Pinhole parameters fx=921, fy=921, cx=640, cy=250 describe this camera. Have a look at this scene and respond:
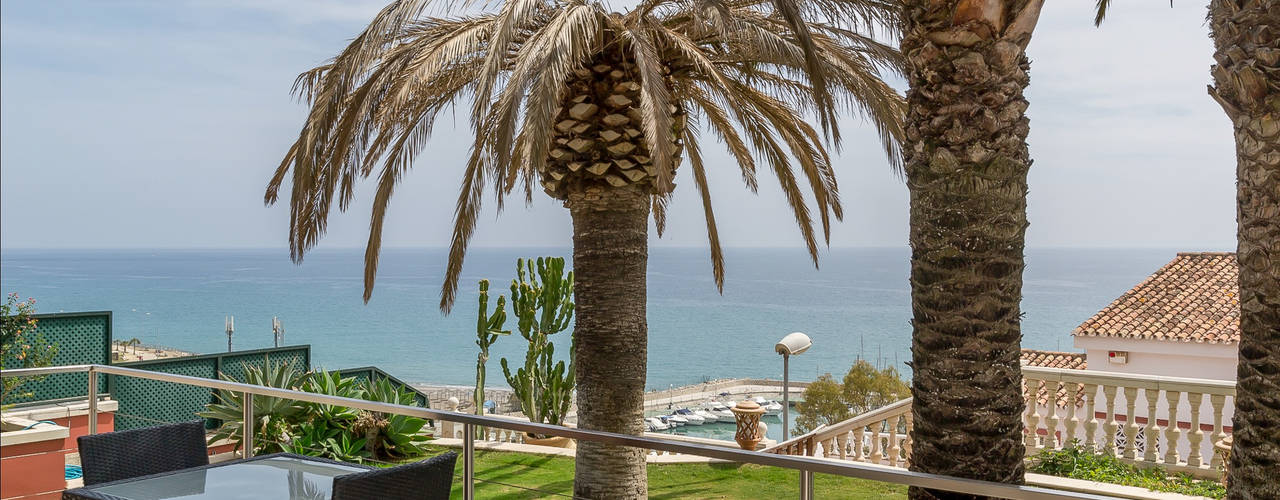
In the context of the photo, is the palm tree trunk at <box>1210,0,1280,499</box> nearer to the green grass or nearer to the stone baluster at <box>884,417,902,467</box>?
the green grass

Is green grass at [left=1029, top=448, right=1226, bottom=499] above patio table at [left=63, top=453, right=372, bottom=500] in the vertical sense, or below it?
below

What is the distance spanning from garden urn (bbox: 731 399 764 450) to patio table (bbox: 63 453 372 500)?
23.5 feet

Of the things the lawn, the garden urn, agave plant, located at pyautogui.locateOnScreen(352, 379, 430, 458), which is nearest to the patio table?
the lawn

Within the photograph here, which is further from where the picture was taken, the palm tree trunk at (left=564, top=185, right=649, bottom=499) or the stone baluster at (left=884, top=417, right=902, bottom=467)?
the stone baluster at (left=884, top=417, right=902, bottom=467)

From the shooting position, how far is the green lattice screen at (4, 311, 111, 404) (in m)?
9.66

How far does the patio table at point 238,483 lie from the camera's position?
10.5ft

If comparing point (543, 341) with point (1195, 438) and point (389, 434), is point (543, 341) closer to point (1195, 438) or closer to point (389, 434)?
point (389, 434)

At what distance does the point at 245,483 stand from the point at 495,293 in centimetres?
10686

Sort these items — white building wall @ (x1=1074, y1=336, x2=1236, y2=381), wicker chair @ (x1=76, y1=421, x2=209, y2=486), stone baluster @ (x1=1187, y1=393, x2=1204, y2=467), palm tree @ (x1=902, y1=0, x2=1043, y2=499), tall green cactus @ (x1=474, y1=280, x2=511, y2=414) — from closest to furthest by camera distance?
palm tree @ (x1=902, y1=0, x2=1043, y2=499) → wicker chair @ (x1=76, y1=421, x2=209, y2=486) → stone baluster @ (x1=1187, y1=393, x2=1204, y2=467) → tall green cactus @ (x1=474, y1=280, x2=511, y2=414) → white building wall @ (x1=1074, y1=336, x2=1236, y2=381)

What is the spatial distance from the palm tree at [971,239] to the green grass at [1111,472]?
6.01 m

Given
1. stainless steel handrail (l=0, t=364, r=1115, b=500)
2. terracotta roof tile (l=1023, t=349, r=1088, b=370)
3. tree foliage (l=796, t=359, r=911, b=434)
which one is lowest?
tree foliage (l=796, t=359, r=911, b=434)

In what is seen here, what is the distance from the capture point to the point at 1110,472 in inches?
351

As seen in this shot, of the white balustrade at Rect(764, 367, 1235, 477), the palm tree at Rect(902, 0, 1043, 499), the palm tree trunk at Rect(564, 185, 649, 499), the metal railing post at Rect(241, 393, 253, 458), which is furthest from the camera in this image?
the white balustrade at Rect(764, 367, 1235, 477)

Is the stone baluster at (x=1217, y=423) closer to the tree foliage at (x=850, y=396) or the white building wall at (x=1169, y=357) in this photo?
the white building wall at (x=1169, y=357)
